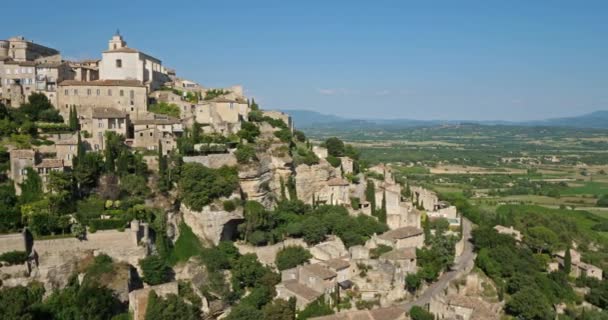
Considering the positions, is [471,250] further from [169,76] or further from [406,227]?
[169,76]

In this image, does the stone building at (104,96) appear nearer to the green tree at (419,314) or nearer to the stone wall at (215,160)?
the stone wall at (215,160)

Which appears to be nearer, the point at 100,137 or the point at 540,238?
the point at 100,137

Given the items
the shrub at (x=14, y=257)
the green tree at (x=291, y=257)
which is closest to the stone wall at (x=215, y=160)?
the green tree at (x=291, y=257)

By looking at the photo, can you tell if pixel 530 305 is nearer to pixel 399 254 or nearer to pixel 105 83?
pixel 399 254

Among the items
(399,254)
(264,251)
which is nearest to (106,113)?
(264,251)

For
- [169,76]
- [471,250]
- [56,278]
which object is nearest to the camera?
Answer: [56,278]

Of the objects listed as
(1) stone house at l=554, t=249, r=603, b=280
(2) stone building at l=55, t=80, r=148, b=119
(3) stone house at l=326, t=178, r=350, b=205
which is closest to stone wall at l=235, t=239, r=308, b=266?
(3) stone house at l=326, t=178, r=350, b=205

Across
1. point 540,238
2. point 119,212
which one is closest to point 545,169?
point 540,238
